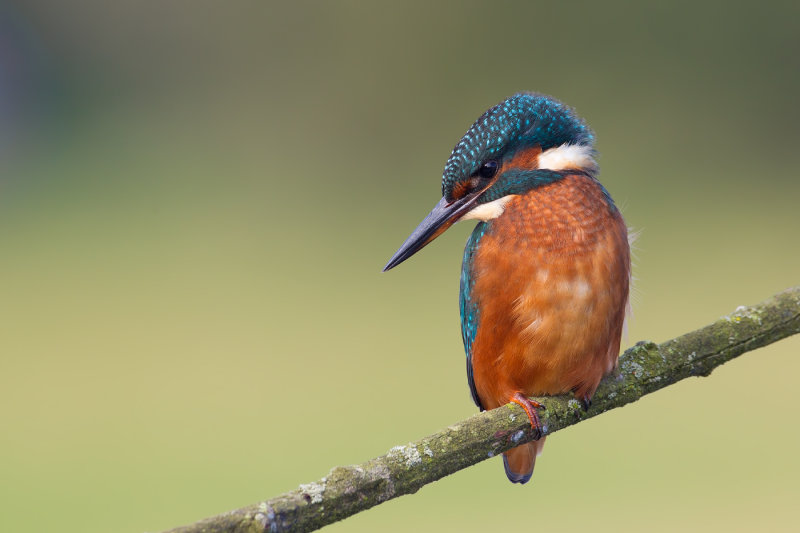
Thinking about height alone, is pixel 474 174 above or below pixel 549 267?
above

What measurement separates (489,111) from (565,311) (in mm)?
317

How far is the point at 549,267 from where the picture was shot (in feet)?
3.65

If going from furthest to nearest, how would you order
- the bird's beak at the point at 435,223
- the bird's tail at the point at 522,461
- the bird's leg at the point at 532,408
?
the bird's tail at the point at 522,461 → the bird's beak at the point at 435,223 → the bird's leg at the point at 532,408

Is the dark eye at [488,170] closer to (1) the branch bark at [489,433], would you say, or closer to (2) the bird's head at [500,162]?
(2) the bird's head at [500,162]

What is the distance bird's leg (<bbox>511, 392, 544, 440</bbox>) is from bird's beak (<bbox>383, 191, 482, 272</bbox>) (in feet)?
0.86

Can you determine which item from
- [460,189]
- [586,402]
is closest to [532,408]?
[586,402]

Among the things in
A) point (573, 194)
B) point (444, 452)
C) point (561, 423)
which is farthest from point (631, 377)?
point (444, 452)

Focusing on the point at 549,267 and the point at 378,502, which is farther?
the point at 549,267

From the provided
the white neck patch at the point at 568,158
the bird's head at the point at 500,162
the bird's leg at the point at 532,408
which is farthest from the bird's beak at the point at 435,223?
the bird's leg at the point at 532,408

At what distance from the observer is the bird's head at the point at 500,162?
1162 millimetres

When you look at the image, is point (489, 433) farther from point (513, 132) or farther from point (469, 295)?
point (513, 132)

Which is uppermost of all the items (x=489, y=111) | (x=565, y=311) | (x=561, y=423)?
(x=489, y=111)

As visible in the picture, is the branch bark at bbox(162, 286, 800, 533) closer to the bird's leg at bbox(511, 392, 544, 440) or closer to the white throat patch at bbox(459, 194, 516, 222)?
the bird's leg at bbox(511, 392, 544, 440)

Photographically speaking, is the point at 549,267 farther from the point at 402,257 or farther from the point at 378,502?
the point at 378,502
